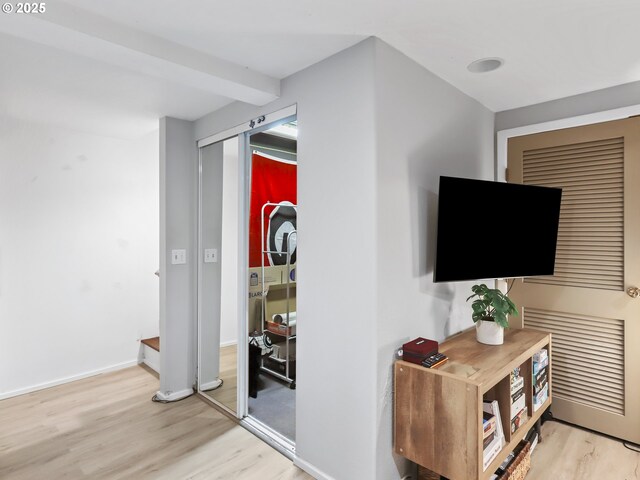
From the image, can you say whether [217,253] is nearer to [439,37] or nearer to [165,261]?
[165,261]

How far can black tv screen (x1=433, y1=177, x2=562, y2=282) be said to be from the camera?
197 centimetres

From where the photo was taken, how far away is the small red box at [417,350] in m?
1.76

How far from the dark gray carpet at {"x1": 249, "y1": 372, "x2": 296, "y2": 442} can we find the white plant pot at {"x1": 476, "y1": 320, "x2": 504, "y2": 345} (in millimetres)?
1329

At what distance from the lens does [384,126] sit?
1778mm

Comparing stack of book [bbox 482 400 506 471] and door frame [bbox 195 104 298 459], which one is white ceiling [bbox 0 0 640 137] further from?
stack of book [bbox 482 400 506 471]

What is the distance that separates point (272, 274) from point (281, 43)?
6.25 ft

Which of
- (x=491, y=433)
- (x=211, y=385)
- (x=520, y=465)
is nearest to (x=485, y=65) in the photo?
(x=491, y=433)

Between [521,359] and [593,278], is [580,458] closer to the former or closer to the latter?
[521,359]

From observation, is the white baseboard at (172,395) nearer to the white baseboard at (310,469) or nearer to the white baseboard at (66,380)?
the white baseboard at (66,380)

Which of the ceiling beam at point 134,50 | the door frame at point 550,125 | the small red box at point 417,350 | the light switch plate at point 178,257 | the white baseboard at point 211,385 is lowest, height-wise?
the white baseboard at point 211,385

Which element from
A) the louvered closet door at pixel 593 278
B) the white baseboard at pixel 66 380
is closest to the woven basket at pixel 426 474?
the louvered closet door at pixel 593 278

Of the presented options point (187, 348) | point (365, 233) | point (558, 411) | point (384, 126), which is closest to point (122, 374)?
point (187, 348)

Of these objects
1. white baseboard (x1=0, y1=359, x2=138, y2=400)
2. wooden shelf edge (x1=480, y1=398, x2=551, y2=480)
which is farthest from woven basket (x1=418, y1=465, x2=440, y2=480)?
white baseboard (x1=0, y1=359, x2=138, y2=400)

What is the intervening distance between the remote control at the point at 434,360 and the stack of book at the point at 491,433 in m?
0.31
